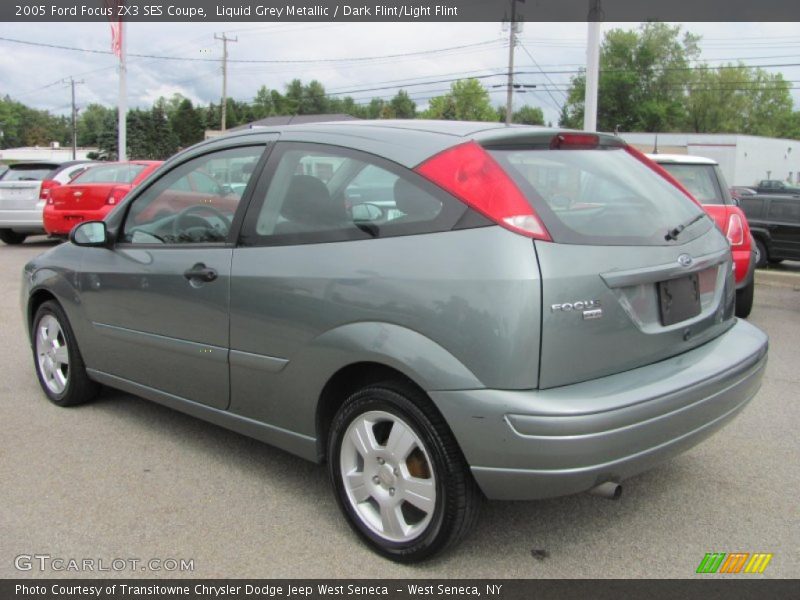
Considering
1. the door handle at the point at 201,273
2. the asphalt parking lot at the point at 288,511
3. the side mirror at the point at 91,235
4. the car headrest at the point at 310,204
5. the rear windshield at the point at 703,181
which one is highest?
the rear windshield at the point at 703,181

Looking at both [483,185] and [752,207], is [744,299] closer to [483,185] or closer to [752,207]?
[483,185]

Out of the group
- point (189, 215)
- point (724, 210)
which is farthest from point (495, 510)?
point (724, 210)

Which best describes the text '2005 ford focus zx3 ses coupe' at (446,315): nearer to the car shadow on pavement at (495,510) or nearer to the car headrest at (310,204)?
the car headrest at (310,204)

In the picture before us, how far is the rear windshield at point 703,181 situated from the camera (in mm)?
7543

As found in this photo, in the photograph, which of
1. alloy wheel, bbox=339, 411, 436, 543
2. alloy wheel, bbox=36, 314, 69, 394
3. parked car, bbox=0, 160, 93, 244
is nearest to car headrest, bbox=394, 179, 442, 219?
alloy wheel, bbox=339, 411, 436, 543

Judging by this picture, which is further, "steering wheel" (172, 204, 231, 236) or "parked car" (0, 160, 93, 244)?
"parked car" (0, 160, 93, 244)

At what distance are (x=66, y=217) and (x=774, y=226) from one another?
473 inches

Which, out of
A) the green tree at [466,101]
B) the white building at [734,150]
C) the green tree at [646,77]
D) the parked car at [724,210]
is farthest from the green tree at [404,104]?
the parked car at [724,210]

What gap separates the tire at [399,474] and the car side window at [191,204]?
1148mm

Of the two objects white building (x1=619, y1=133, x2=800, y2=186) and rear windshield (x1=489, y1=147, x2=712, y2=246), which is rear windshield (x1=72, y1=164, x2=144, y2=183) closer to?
rear windshield (x1=489, y1=147, x2=712, y2=246)

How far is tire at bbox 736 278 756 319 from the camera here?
7.26m

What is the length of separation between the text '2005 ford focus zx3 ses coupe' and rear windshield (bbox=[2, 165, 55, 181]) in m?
12.6
